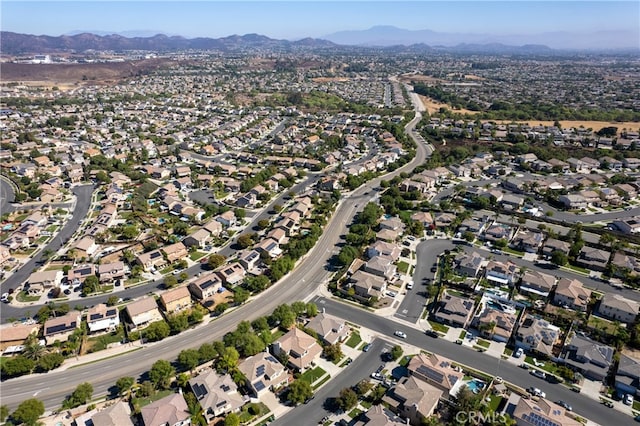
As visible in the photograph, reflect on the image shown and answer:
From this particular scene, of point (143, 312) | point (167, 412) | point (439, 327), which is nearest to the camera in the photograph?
point (167, 412)

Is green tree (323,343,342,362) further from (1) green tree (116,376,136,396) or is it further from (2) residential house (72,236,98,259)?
(2) residential house (72,236,98,259)

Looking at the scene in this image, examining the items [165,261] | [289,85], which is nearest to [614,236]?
[165,261]

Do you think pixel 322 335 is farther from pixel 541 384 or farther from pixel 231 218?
pixel 231 218

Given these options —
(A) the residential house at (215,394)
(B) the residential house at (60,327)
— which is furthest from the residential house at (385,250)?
(B) the residential house at (60,327)

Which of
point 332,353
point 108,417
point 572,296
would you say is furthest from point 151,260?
point 572,296

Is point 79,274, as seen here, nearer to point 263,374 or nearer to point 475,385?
point 263,374

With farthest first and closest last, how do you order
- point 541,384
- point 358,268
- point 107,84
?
point 107,84 → point 358,268 → point 541,384
